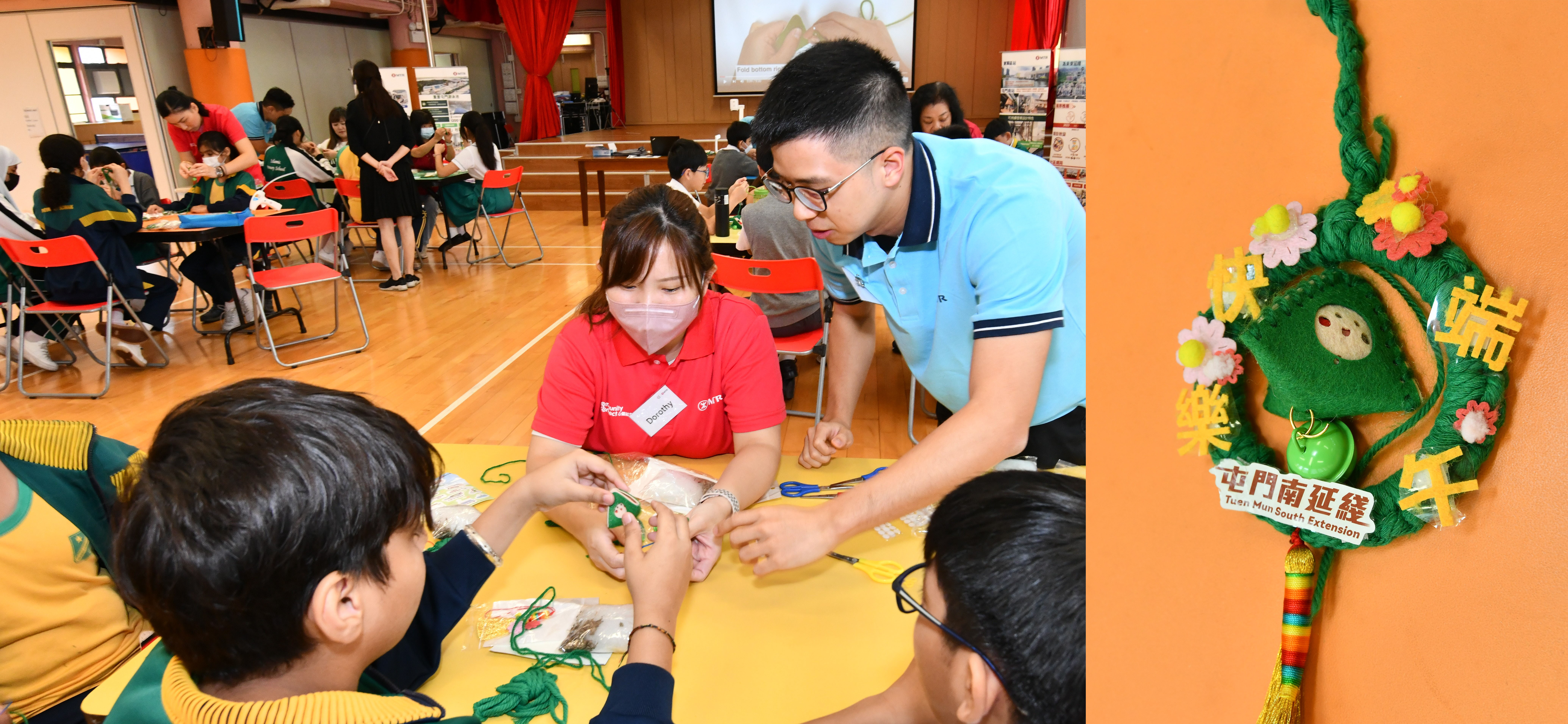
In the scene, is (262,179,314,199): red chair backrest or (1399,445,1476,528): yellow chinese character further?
(262,179,314,199): red chair backrest

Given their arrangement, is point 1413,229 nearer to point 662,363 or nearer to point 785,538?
point 785,538

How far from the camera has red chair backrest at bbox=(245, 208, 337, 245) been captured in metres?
4.29

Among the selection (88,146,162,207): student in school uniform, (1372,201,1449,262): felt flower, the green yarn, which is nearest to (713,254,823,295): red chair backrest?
the green yarn

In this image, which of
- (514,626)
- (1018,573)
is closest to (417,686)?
(514,626)

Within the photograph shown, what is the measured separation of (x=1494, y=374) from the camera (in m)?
0.32

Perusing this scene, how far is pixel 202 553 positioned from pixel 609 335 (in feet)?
3.52

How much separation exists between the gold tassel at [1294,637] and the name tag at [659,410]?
150 centimetres

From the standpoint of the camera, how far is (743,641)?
1.18 meters

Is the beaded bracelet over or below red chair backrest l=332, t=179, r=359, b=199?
below

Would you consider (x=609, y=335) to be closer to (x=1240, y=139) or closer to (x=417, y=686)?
(x=417, y=686)

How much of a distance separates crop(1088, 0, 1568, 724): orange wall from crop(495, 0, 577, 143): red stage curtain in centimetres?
1339

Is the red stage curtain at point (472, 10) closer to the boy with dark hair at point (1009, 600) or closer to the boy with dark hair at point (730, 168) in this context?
the boy with dark hair at point (730, 168)

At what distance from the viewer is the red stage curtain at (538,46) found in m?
12.6

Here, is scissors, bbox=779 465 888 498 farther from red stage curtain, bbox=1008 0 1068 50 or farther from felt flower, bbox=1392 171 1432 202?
red stage curtain, bbox=1008 0 1068 50
